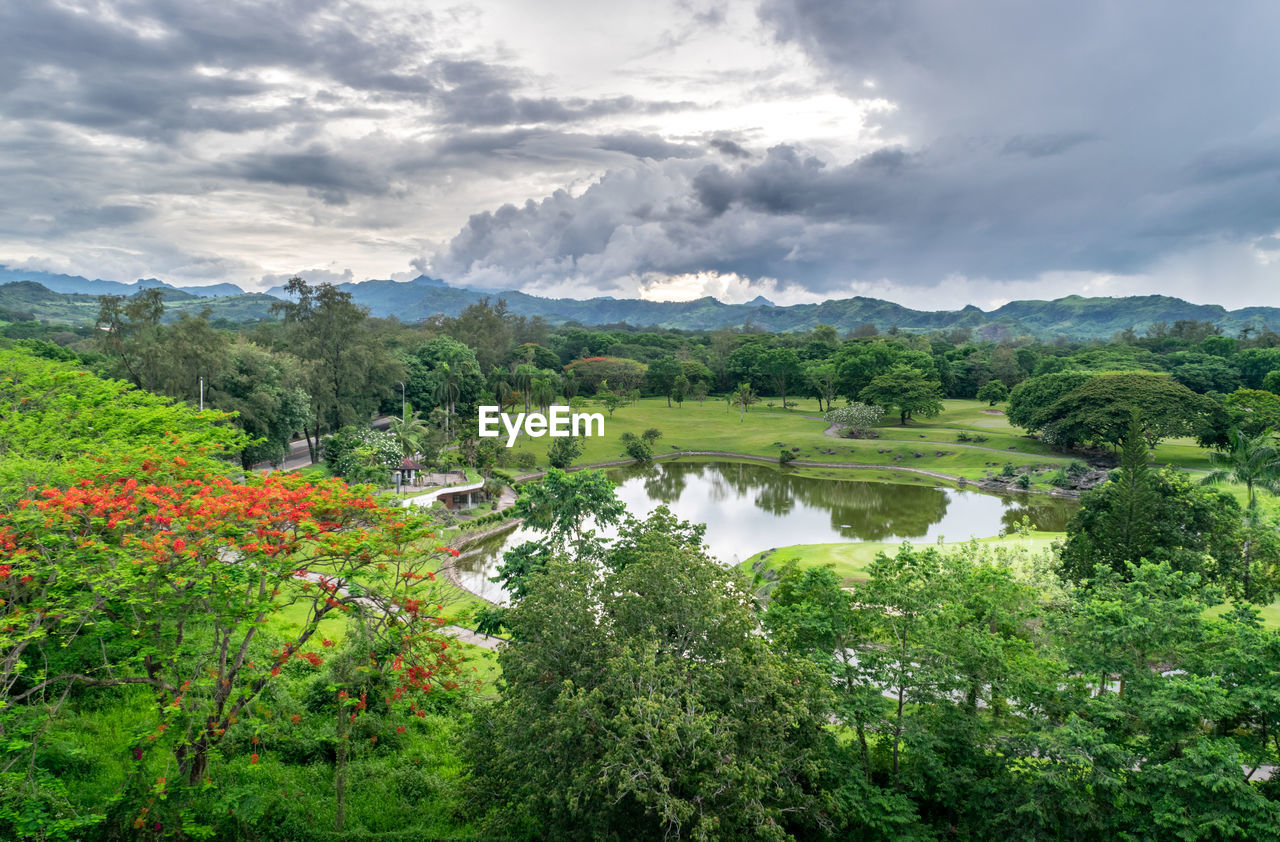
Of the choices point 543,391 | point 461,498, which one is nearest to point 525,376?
point 543,391

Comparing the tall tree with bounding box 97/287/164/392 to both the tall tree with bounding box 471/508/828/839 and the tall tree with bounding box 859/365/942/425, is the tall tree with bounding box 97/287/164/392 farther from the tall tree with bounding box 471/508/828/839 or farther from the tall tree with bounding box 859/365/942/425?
the tall tree with bounding box 859/365/942/425

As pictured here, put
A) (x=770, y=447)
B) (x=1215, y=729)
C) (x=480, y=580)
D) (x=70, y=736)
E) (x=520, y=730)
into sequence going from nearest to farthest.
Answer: (x=520, y=730), (x=1215, y=729), (x=70, y=736), (x=480, y=580), (x=770, y=447)

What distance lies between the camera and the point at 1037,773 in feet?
32.8

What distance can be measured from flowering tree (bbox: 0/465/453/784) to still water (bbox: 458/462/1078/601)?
16.0m

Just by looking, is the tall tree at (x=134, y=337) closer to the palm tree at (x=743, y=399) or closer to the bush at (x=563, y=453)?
the bush at (x=563, y=453)

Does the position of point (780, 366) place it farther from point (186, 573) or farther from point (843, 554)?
point (186, 573)

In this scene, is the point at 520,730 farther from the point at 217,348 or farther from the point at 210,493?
the point at 217,348

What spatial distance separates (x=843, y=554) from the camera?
28.1 m

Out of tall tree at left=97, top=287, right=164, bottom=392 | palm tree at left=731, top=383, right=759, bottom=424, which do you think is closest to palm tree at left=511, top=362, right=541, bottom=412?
palm tree at left=731, top=383, right=759, bottom=424

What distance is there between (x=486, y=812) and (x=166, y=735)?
6.39m

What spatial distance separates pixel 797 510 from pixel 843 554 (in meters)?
13.2

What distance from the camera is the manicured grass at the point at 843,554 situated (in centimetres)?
2633

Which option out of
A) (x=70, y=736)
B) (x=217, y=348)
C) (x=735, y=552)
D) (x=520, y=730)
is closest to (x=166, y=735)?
(x=70, y=736)

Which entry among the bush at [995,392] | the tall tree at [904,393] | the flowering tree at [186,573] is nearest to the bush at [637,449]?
the tall tree at [904,393]
